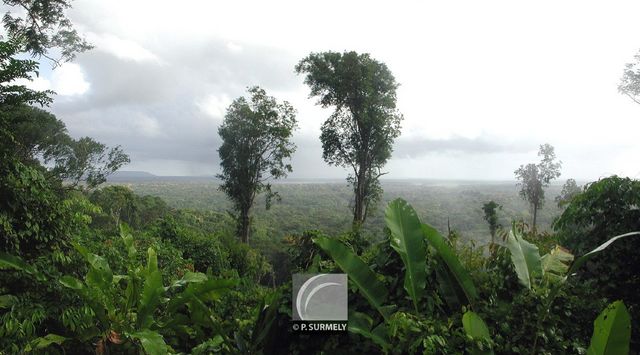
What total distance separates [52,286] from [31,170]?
47.4 inches

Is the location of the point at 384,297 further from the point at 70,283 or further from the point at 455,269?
the point at 70,283

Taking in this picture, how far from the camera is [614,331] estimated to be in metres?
2.34

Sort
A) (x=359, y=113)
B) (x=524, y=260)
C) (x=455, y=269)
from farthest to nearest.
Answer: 1. (x=359, y=113)
2. (x=524, y=260)
3. (x=455, y=269)

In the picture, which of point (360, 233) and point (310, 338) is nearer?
point (310, 338)

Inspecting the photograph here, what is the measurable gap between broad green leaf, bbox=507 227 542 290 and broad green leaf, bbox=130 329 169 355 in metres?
3.14

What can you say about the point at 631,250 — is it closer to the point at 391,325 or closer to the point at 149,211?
the point at 391,325

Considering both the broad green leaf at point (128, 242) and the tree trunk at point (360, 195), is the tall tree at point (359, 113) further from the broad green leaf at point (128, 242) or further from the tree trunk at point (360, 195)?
the broad green leaf at point (128, 242)

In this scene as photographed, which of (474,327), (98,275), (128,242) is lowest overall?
(474,327)

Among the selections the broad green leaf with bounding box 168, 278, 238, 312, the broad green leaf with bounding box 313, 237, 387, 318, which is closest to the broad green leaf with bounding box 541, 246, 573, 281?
the broad green leaf with bounding box 313, 237, 387, 318

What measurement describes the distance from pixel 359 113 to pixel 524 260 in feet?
53.0

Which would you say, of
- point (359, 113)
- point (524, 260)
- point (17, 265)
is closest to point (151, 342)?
point (17, 265)

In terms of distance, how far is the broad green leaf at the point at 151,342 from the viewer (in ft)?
10.2

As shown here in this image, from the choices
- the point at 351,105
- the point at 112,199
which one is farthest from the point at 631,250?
the point at 112,199

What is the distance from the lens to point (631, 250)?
371cm
